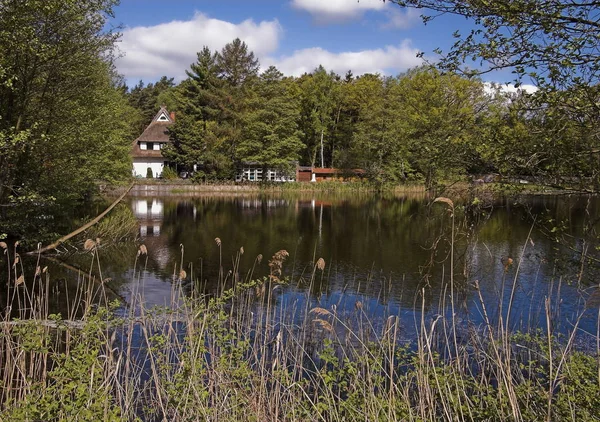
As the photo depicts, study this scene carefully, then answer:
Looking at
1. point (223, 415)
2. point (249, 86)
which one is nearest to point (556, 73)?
point (223, 415)

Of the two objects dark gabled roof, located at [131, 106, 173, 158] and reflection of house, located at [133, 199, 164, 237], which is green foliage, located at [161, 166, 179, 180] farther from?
reflection of house, located at [133, 199, 164, 237]

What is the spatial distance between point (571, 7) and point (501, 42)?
728 millimetres

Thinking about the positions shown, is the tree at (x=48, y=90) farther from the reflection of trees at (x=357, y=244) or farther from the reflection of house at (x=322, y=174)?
the reflection of house at (x=322, y=174)

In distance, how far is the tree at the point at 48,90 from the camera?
11.4 meters

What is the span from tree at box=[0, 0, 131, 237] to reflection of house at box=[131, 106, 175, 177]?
3727 centimetres

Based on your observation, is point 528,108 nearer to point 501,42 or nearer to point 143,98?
point 501,42

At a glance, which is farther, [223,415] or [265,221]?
[265,221]

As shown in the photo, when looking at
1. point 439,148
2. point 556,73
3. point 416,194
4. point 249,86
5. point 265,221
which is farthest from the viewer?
point 249,86

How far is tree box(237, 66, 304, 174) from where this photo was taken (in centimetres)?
4928

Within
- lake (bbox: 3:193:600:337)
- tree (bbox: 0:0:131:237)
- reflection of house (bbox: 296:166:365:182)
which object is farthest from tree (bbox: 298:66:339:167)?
tree (bbox: 0:0:131:237)

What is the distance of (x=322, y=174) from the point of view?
5750 centimetres

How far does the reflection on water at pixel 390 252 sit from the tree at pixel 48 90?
4.09m

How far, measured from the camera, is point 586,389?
4.40m

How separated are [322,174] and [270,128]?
1038 cm
